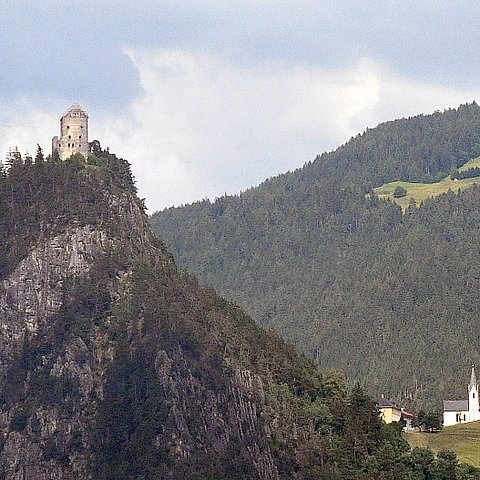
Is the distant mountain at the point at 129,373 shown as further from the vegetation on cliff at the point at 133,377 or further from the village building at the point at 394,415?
the village building at the point at 394,415

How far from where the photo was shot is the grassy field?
17000 cm

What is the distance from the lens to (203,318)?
167m

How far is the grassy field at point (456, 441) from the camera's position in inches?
6693

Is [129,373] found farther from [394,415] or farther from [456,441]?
[394,415]

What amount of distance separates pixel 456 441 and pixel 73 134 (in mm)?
54796

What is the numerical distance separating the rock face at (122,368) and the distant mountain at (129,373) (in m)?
0.15

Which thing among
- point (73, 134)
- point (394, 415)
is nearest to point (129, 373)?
point (73, 134)

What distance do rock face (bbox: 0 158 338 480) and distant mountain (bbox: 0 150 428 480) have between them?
15 centimetres

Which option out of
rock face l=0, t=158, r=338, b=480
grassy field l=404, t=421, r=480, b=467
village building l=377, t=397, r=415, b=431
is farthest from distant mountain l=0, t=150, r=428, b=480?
village building l=377, t=397, r=415, b=431

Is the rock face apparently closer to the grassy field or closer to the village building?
the grassy field

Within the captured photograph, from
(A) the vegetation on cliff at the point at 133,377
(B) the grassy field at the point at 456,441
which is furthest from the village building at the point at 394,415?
(A) the vegetation on cliff at the point at 133,377

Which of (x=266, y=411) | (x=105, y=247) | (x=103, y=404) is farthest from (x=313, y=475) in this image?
(x=105, y=247)

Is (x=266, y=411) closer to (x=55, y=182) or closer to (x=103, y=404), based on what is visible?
(x=103, y=404)

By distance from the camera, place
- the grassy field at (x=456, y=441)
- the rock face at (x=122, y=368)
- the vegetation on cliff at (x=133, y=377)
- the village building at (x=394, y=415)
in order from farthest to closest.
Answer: the village building at (x=394, y=415) < the grassy field at (x=456, y=441) < the vegetation on cliff at (x=133, y=377) < the rock face at (x=122, y=368)
